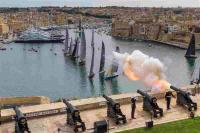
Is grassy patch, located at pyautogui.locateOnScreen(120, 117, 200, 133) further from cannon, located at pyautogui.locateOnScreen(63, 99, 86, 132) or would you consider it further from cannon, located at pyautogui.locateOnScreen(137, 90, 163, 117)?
cannon, located at pyautogui.locateOnScreen(63, 99, 86, 132)

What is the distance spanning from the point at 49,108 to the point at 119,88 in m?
37.4

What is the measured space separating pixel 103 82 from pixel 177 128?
43895 mm

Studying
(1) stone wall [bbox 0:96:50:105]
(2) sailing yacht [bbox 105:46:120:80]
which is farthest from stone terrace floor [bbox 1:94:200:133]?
(2) sailing yacht [bbox 105:46:120:80]

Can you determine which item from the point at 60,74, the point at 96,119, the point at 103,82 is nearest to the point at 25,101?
the point at 96,119

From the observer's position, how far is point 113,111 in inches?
768

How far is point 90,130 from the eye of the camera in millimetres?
18297

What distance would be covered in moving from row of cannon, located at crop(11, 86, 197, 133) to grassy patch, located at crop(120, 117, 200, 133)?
137 centimetres

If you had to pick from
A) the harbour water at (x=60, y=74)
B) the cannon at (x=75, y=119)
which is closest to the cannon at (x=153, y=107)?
the cannon at (x=75, y=119)

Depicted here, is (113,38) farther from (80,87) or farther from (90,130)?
(90,130)

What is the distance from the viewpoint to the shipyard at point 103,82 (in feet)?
62.6

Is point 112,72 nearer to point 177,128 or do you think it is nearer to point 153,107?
point 153,107

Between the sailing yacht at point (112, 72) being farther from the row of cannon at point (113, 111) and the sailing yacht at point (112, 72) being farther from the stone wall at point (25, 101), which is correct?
the row of cannon at point (113, 111)

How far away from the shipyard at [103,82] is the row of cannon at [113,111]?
0.04m

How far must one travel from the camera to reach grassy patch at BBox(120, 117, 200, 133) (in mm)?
18141
